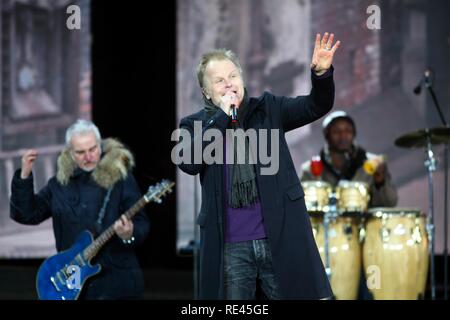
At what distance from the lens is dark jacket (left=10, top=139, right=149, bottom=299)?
5.69m

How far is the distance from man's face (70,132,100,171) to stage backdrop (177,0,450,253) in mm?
3178

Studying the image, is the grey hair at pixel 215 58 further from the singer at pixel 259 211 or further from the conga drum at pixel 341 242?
the conga drum at pixel 341 242

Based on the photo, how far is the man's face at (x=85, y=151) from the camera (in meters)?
5.81

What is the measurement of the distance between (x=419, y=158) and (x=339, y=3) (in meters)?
1.61

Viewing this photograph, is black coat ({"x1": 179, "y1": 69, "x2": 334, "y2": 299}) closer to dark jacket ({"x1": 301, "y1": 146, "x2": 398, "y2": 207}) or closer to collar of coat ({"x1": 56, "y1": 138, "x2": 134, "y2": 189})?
collar of coat ({"x1": 56, "y1": 138, "x2": 134, "y2": 189})

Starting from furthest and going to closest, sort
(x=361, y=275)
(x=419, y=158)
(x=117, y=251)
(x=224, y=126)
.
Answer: (x=419, y=158), (x=361, y=275), (x=117, y=251), (x=224, y=126)

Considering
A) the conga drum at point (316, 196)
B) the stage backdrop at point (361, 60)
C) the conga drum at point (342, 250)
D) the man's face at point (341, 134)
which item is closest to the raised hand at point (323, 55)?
the conga drum at point (316, 196)

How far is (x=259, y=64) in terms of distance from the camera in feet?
29.3

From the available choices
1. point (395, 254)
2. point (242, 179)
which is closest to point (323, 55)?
point (242, 179)

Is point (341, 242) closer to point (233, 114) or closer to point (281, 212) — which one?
point (281, 212)

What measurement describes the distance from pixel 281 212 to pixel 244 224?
161 mm

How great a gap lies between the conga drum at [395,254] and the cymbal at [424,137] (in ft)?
1.63
